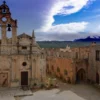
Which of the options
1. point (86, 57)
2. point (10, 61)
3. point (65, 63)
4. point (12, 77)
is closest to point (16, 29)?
point (10, 61)

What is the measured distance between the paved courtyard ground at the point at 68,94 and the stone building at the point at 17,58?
10.5 feet

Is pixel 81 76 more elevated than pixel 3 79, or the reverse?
pixel 3 79

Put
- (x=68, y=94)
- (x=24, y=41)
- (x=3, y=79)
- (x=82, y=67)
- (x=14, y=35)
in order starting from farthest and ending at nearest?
1. (x=82, y=67)
2. (x=24, y=41)
3. (x=14, y=35)
4. (x=3, y=79)
5. (x=68, y=94)

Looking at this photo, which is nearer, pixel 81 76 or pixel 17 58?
pixel 17 58

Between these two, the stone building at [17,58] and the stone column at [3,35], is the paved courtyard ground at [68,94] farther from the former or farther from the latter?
the stone column at [3,35]

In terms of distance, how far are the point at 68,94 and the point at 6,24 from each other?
44.1ft

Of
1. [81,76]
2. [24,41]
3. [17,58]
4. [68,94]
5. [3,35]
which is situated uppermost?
[3,35]

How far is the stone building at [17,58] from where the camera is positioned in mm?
26641

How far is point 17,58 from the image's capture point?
27.0m

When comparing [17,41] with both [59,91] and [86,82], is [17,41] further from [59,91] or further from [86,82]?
[86,82]

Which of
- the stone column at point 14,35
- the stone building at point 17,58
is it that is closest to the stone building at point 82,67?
the stone building at point 17,58

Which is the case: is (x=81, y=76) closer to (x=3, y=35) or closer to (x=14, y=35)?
(x=14, y=35)

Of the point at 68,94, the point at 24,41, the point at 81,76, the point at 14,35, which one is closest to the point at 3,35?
the point at 14,35

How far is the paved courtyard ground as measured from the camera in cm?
2263
